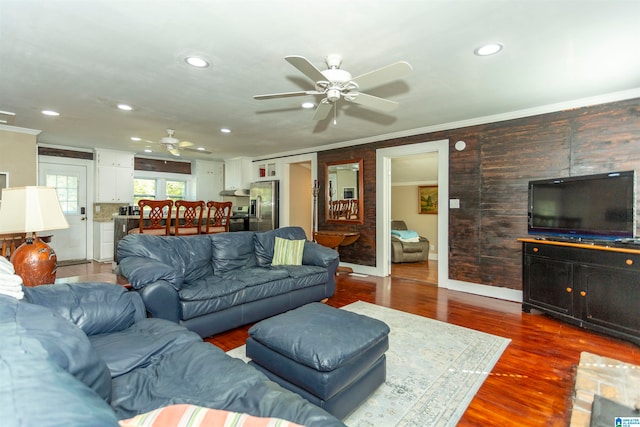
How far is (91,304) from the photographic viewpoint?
1.74 m

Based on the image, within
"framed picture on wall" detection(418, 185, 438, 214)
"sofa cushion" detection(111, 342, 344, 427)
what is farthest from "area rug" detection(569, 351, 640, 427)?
"framed picture on wall" detection(418, 185, 438, 214)

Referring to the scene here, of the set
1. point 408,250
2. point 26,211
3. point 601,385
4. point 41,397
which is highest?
point 26,211

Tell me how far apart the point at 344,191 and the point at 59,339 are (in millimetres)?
5094

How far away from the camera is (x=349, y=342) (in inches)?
66.2

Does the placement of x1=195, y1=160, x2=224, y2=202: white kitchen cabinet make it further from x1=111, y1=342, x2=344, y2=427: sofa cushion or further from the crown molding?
x1=111, y1=342, x2=344, y2=427: sofa cushion

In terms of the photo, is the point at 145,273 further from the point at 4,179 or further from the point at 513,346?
the point at 4,179

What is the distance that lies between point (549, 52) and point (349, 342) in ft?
8.83

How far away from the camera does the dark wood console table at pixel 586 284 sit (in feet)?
8.56

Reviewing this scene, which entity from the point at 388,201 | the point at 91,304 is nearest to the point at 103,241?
the point at 91,304

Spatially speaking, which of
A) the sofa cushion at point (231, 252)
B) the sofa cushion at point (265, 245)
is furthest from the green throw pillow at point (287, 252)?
the sofa cushion at point (231, 252)

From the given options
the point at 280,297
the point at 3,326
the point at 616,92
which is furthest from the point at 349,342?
the point at 616,92

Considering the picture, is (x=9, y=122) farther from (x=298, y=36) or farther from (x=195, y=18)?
(x=298, y=36)

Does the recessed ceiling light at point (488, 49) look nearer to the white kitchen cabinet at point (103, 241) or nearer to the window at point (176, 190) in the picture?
the white kitchen cabinet at point (103, 241)

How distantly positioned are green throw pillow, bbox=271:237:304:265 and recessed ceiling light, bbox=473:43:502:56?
2713mm
